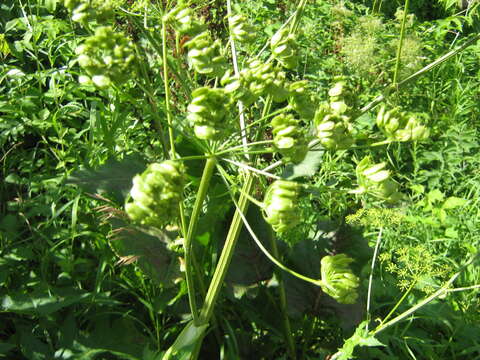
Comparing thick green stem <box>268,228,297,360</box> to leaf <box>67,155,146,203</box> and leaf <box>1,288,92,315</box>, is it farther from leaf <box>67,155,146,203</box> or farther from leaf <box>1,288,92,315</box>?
leaf <box>1,288,92,315</box>

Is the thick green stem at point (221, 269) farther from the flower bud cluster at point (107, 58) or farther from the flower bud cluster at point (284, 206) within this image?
the flower bud cluster at point (107, 58)

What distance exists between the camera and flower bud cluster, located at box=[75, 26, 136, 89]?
1191mm

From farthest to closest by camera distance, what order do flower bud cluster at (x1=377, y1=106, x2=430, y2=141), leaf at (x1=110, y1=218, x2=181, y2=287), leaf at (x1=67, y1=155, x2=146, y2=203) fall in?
leaf at (x1=110, y1=218, x2=181, y2=287) → leaf at (x1=67, y1=155, x2=146, y2=203) → flower bud cluster at (x1=377, y1=106, x2=430, y2=141)

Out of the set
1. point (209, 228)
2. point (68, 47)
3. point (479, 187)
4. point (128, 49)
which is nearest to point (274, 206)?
point (128, 49)

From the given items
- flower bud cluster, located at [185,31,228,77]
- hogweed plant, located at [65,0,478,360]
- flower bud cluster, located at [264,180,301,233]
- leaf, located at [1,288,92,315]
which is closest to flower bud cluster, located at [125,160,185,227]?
hogweed plant, located at [65,0,478,360]

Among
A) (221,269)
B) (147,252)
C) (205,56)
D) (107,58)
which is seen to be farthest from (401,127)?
(147,252)

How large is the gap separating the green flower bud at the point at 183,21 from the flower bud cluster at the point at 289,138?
1.33 ft

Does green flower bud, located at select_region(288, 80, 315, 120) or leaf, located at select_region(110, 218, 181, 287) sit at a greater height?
green flower bud, located at select_region(288, 80, 315, 120)

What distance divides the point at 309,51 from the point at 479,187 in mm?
1511

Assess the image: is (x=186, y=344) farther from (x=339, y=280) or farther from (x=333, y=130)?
(x=333, y=130)

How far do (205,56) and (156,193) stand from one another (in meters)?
0.42

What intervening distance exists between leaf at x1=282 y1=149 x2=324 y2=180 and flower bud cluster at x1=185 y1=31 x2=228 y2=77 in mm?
469

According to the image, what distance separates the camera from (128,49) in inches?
48.1

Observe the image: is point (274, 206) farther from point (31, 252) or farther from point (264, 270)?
point (31, 252)
